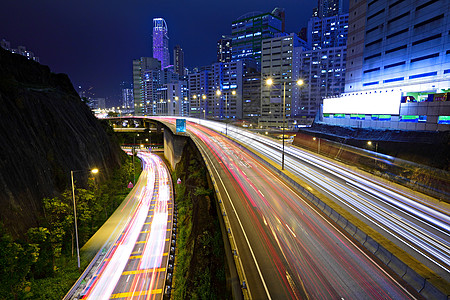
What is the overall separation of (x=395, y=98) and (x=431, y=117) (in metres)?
8.62

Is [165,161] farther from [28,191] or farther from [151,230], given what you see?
[28,191]

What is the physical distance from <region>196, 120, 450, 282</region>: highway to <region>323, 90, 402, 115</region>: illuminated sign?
1857cm

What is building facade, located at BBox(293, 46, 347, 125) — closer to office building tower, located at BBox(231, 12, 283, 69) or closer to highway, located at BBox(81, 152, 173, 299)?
office building tower, located at BBox(231, 12, 283, 69)

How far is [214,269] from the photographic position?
1725cm

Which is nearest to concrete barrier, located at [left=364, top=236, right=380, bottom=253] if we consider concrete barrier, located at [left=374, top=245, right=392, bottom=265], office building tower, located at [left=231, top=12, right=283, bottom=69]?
concrete barrier, located at [left=374, top=245, right=392, bottom=265]

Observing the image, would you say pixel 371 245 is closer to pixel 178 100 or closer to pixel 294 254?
pixel 294 254

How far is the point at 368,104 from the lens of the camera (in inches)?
1822

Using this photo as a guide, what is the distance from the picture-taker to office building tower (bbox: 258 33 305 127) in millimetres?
122125

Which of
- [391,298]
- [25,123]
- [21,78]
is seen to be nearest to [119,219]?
[25,123]

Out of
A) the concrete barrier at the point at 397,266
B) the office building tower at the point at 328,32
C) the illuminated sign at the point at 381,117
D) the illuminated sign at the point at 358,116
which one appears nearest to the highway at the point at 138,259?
the concrete barrier at the point at 397,266

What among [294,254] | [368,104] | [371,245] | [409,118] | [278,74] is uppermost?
[278,74]

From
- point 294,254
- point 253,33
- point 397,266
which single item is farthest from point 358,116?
point 253,33

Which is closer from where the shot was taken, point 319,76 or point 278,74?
point 278,74

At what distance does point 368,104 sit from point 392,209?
111ft
